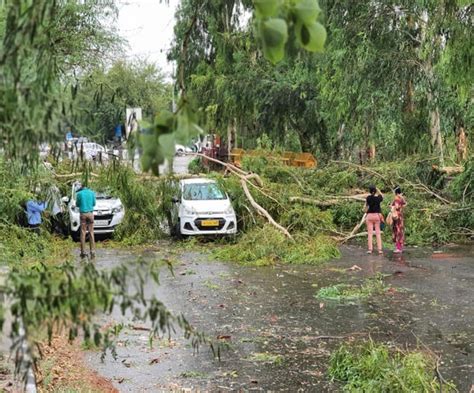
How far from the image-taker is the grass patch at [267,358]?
7.61m

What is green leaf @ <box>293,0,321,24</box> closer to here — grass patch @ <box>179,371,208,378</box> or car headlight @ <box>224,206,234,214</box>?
grass patch @ <box>179,371,208,378</box>

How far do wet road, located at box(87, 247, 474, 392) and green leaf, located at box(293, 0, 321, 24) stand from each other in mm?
3082

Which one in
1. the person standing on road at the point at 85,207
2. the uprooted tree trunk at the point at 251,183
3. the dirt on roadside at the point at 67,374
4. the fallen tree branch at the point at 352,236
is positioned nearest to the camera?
the dirt on roadside at the point at 67,374

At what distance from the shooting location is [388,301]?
10539 mm

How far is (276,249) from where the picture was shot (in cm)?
1463

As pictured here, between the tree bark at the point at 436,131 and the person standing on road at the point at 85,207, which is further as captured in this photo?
the tree bark at the point at 436,131

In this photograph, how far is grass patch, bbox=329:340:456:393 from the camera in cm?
607

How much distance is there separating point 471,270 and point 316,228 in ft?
13.3

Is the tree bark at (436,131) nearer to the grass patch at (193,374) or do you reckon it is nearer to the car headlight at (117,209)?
the car headlight at (117,209)

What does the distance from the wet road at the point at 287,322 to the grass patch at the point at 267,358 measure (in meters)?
0.01

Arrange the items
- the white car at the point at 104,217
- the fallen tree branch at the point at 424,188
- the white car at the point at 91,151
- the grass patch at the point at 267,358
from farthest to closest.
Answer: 1. the fallen tree branch at the point at 424,188
2. the white car at the point at 104,217
3. the grass patch at the point at 267,358
4. the white car at the point at 91,151

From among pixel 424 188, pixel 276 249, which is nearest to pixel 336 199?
pixel 424 188

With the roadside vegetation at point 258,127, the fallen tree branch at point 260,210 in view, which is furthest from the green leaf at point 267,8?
the fallen tree branch at point 260,210

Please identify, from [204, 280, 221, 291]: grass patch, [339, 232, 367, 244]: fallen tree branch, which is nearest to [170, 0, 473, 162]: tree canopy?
[204, 280, 221, 291]: grass patch
